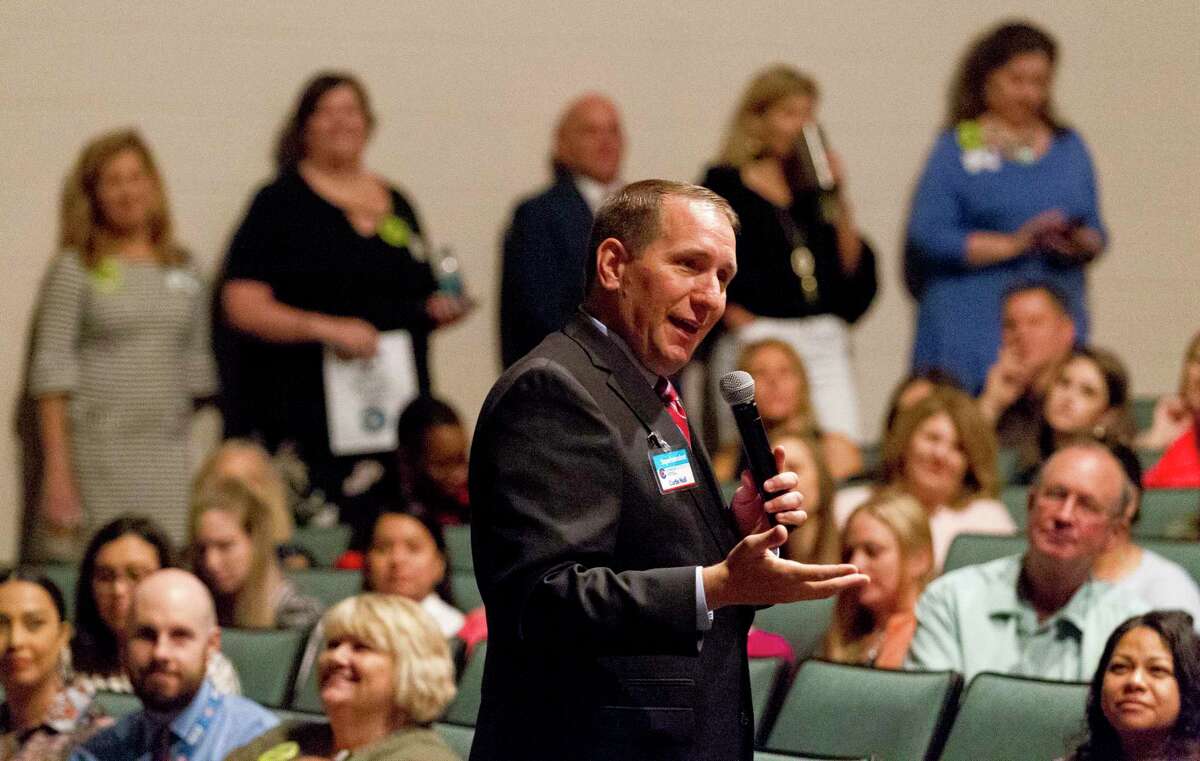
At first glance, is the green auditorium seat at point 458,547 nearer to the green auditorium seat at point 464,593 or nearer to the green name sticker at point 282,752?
the green auditorium seat at point 464,593

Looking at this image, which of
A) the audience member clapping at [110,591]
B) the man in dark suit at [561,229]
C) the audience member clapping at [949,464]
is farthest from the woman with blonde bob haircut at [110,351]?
the audience member clapping at [949,464]

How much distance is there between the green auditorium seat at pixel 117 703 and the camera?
12.7 feet

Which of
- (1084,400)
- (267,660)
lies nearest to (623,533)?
(267,660)

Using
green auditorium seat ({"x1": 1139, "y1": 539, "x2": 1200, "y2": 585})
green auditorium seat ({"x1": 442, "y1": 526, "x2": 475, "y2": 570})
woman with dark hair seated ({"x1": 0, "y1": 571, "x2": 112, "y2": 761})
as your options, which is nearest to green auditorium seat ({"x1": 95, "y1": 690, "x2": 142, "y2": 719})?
woman with dark hair seated ({"x1": 0, "y1": 571, "x2": 112, "y2": 761})

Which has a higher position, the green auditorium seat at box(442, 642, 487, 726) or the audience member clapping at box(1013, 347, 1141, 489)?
the audience member clapping at box(1013, 347, 1141, 489)

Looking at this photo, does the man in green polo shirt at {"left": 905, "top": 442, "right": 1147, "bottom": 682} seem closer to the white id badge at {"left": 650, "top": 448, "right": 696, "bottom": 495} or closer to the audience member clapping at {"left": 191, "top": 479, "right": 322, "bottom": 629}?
the audience member clapping at {"left": 191, "top": 479, "right": 322, "bottom": 629}

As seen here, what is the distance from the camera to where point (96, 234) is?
5.89m

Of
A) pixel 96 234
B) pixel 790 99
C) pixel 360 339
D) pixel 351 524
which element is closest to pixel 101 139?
pixel 96 234

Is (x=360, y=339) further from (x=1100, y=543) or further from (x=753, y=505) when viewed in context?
(x=753, y=505)

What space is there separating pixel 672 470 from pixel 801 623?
222 centimetres

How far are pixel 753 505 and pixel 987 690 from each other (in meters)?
1.39

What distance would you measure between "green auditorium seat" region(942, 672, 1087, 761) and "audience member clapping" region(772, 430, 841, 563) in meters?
1.01

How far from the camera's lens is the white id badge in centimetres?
210

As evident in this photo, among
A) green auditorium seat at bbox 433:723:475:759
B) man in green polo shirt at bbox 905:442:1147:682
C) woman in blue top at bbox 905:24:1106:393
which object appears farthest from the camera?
woman in blue top at bbox 905:24:1106:393
